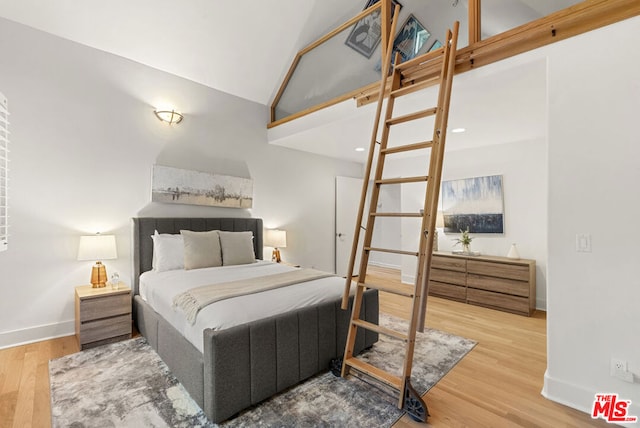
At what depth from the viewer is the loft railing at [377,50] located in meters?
1.96

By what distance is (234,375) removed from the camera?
1839 mm

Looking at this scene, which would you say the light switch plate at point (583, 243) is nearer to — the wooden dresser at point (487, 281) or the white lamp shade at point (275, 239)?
the wooden dresser at point (487, 281)

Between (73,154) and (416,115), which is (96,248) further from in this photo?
(416,115)

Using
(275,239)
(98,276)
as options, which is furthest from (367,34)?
(98,276)

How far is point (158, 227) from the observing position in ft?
11.5

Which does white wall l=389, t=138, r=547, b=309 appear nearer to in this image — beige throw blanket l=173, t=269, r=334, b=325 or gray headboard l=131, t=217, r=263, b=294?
beige throw blanket l=173, t=269, r=334, b=325

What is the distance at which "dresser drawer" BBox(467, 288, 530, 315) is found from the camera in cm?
377

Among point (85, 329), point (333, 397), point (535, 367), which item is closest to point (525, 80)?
point (535, 367)

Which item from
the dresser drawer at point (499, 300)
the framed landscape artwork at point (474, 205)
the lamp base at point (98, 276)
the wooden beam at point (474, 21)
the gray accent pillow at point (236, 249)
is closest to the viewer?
the wooden beam at point (474, 21)

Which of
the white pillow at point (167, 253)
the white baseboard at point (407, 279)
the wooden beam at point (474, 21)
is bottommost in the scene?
the white baseboard at point (407, 279)

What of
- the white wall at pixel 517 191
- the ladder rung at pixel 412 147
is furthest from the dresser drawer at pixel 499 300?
the ladder rung at pixel 412 147

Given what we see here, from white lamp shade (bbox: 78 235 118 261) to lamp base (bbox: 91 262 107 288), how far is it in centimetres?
17

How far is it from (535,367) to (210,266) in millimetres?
3100

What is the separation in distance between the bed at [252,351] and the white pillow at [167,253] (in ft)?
1.68
